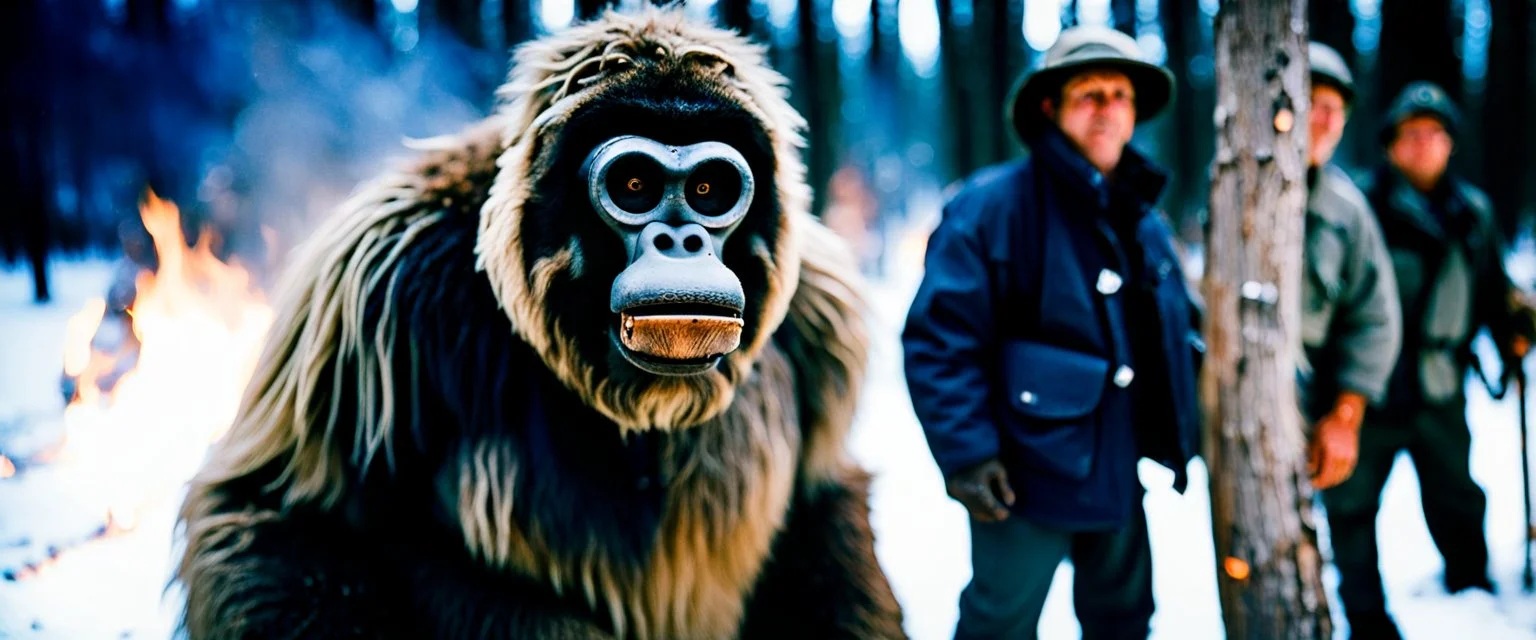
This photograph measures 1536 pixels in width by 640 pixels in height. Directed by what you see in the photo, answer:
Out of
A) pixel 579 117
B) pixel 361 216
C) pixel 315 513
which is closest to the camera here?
pixel 579 117

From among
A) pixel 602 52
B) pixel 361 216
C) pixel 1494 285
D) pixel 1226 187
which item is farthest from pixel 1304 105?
pixel 361 216

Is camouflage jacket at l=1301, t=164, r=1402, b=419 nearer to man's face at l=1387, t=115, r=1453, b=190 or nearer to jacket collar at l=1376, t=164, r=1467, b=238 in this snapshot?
jacket collar at l=1376, t=164, r=1467, b=238

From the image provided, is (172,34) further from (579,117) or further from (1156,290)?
(1156,290)

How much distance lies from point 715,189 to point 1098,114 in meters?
1.14

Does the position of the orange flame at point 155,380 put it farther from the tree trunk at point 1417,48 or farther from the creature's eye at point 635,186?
the tree trunk at point 1417,48

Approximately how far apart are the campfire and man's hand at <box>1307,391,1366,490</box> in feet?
10.5

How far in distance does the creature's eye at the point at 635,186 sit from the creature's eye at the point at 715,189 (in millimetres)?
65

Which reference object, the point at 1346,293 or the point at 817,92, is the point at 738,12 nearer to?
the point at 817,92

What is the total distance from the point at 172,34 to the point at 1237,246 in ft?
22.4

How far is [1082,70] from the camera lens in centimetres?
223

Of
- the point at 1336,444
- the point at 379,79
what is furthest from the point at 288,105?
the point at 1336,444

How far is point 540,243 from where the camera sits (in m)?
1.64

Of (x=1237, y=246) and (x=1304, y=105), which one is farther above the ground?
(x=1304, y=105)

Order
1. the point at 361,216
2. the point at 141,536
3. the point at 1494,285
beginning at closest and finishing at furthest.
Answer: the point at 361,216
the point at 141,536
the point at 1494,285
